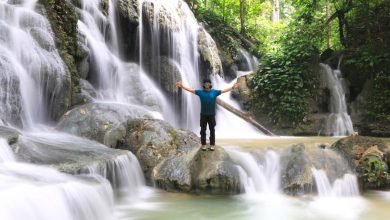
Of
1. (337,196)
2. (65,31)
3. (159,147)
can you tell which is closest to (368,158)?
(337,196)

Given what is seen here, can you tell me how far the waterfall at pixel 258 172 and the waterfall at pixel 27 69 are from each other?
417 centimetres

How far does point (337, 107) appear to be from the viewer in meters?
14.7

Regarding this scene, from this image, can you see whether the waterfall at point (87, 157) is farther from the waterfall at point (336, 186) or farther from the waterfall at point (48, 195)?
the waterfall at point (336, 186)

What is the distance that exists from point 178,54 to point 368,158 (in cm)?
867

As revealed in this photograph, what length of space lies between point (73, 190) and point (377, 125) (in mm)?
10796

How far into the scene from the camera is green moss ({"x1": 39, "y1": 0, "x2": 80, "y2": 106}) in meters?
10.4

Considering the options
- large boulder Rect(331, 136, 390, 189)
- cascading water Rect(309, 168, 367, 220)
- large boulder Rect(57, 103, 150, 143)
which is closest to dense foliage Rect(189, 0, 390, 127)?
large boulder Rect(331, 136, 390, 189)

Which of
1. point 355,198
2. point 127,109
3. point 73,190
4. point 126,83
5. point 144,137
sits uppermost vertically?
point 126,83

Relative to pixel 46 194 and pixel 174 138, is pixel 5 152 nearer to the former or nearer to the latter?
pixel 46 194

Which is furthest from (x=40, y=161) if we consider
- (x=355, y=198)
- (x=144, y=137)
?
(x=355, y=198)

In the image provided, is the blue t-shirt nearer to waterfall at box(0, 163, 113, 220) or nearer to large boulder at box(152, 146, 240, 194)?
large boulder at box(152, 146, 240, 194)

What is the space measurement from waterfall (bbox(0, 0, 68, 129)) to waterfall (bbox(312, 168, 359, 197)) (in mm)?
5761

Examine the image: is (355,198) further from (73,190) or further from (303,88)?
(303,88)

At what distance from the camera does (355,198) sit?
7.30 metres
